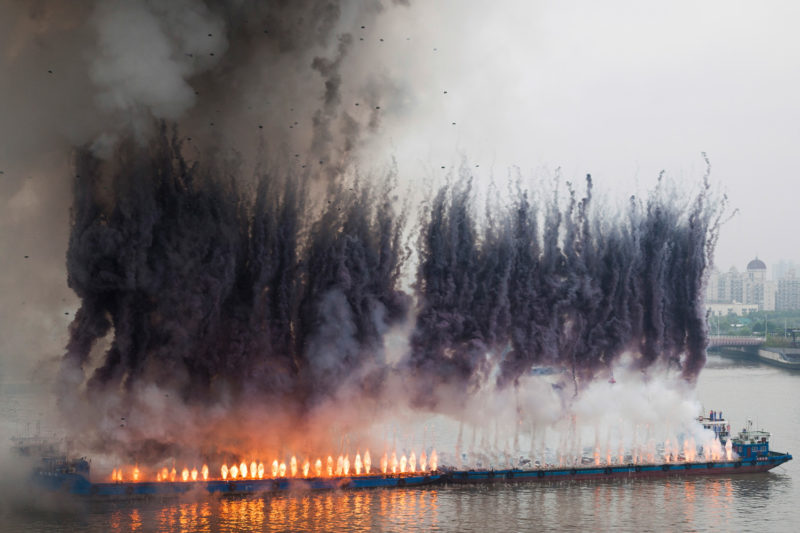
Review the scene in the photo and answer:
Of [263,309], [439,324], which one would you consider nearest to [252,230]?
[263,309]

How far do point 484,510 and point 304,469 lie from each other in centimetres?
1107

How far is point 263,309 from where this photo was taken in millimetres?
59375

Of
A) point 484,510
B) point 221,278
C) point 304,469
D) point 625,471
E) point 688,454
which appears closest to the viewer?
point 484,510

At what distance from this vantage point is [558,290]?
65.5 meters

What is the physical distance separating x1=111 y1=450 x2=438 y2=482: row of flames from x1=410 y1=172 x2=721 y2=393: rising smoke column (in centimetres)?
573

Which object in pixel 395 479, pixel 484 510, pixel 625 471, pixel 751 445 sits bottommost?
pixel 484 510

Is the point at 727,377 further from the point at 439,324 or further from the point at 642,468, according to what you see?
the point at 439,324

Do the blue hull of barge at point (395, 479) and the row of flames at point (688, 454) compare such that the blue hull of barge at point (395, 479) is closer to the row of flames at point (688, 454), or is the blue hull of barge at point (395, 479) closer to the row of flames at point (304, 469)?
the row of flames at point (304, 469)

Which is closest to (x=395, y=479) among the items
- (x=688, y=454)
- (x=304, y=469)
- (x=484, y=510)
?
(x=304, y=469)

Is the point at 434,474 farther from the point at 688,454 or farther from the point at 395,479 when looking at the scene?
the point at 688,454

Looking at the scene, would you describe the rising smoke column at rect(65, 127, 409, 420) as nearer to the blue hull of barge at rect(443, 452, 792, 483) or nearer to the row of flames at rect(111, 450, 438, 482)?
the row of flames at rect(111, 450, 438, 482)

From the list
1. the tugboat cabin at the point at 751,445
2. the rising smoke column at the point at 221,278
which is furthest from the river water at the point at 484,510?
the rising smoke column at the point at 221,278

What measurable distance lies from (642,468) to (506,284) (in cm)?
1475

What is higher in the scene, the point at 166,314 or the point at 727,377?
the point at 166,314
